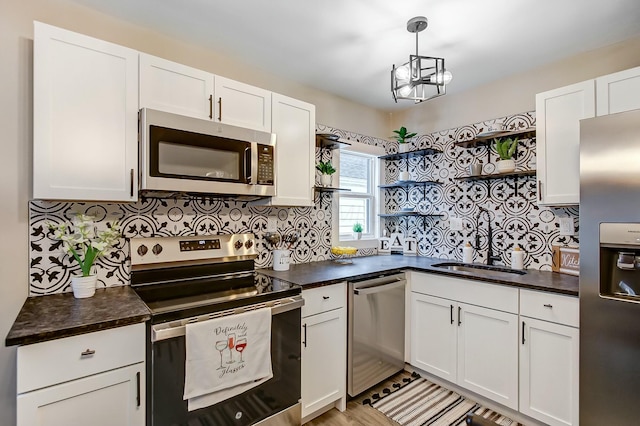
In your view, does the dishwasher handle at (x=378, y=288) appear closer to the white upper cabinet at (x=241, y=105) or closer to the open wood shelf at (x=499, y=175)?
the open wood shelf at (x=499, y=175)

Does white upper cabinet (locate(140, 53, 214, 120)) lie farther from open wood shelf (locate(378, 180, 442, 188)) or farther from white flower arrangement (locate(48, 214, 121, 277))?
open wood shelf (locate(378, 180, 442, 188))

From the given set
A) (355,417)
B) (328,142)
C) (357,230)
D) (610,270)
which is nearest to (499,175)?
(610,270)

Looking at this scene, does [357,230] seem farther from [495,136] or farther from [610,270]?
[610,270]

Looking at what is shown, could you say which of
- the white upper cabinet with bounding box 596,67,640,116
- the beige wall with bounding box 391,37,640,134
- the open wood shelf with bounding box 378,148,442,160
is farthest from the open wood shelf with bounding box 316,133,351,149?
the white upper cabinet with bounding box 596,67,640,116

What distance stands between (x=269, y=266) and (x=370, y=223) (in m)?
1.39

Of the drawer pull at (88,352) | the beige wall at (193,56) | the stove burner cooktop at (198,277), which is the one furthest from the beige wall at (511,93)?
the drawer pull at (88,352)

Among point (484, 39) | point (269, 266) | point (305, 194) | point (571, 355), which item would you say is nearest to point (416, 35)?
point (484, 39)

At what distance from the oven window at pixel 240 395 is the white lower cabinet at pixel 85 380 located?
0.06 metres

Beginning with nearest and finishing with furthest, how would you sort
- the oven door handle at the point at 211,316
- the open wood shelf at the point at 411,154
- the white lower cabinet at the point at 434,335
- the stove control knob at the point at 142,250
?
the oven door handle at the point at 211,316 < the stove control knob at the point at 142,250 < the white lower cabinet at the point at 434,335 < the open wood shelf at the point at 411,154

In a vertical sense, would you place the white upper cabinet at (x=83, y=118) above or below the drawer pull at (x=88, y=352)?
above

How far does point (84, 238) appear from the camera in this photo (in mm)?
1668

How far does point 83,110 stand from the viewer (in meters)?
1.56

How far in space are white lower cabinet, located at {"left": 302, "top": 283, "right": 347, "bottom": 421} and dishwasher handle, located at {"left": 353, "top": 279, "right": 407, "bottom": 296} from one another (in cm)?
10

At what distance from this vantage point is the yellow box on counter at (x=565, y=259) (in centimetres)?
227
